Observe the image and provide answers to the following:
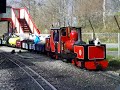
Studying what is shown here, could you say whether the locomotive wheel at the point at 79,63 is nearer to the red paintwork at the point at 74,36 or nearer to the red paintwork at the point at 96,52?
the red paintwork at the point at 96,52

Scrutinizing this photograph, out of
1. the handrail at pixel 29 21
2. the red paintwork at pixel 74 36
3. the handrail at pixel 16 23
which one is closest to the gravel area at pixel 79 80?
the red paintwork at pixel 74 36

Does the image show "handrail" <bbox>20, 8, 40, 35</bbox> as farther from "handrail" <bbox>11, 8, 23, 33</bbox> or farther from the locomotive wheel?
the locomotive wheel

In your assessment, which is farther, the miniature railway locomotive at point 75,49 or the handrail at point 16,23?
the handrail at point 16,23

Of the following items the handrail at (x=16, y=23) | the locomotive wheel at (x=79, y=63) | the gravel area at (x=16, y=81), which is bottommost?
the gravel area at (x=16, y=81)

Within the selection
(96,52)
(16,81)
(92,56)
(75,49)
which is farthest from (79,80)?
(75,49)

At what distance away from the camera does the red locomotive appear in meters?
15.0

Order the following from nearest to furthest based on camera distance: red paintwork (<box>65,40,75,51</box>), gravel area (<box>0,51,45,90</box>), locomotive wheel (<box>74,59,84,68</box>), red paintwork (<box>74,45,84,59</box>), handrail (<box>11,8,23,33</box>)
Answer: gravel area (<box>0,51,45,90</box>), red paintwork (<box>74,45,84,59</box>), locomotive wheel (<box>74,59,84,68</box>), red paintwork (<box>65,40,75,51</box>), handrail (<box>11,8,23,33</box>)

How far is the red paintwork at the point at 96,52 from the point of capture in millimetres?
15023

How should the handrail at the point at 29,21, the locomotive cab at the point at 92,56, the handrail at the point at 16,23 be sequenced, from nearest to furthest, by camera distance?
the locomotive cab at the point at 92,56, the handrail at the point at 29,21, the handrail at the point at 16,23

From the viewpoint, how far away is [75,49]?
1582 cm

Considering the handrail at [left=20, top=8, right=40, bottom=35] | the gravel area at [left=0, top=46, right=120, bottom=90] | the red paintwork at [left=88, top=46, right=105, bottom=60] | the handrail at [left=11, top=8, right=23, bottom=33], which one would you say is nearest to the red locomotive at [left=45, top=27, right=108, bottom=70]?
the red paintwork at [left=88, top=46, right=105, bottom=60]

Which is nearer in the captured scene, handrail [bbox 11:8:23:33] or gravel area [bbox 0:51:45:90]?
gravel area [bbox 0:51:45:90]

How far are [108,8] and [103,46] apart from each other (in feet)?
145

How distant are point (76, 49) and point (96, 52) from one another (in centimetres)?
106
